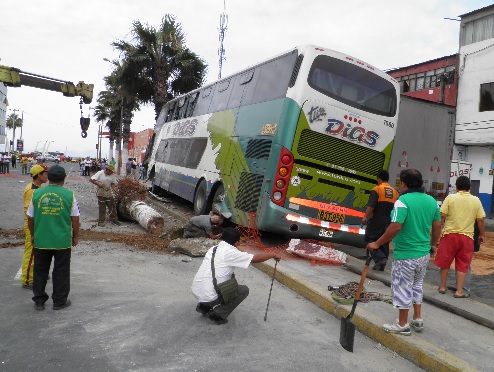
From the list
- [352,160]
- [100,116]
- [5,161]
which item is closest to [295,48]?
[352,160]

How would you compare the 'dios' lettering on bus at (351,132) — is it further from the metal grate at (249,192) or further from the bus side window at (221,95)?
the bus side window at (221,95)

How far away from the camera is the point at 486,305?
19.0 feet

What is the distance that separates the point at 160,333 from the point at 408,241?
104 inches

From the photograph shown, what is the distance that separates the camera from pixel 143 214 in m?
11.2

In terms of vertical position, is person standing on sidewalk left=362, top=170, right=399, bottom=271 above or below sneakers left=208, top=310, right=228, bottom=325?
above

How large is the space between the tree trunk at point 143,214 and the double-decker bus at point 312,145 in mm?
1806

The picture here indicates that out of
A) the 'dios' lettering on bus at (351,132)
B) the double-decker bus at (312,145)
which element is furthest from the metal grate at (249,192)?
the 'dios' lettering on bus at (351,132)

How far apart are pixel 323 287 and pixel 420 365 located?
2.24 metres

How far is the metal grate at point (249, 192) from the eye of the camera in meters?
8.97

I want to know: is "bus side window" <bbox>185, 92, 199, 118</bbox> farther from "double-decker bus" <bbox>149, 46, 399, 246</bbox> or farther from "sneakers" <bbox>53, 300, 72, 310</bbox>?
"sneakers" <bbox>53, 300, 72, 310</bbox>

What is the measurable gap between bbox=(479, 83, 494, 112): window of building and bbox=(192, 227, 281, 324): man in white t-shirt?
22092mm

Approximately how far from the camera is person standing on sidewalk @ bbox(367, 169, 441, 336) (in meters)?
4.51

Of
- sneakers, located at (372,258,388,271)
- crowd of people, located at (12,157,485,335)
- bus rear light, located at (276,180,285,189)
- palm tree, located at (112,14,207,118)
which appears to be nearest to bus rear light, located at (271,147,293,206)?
bus rear light, located at (276,180,285,189)

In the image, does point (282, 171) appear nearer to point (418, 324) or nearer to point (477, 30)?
point (418, 324)
